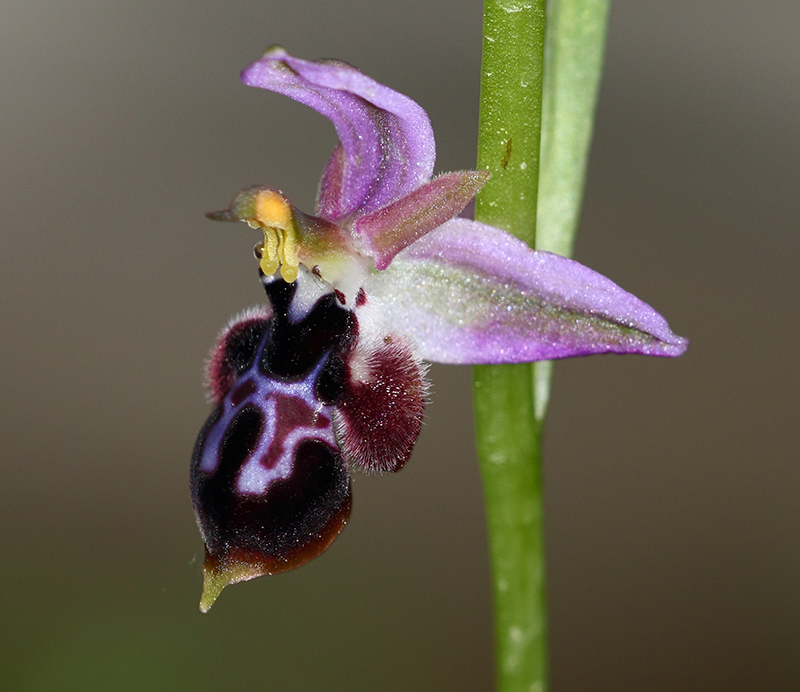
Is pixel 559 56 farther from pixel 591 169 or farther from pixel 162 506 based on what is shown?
pixel 591 169

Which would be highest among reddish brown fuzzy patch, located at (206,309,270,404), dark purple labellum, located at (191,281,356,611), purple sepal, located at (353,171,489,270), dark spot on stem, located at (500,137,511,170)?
dark spot on stem, located at (500,137,511,170)

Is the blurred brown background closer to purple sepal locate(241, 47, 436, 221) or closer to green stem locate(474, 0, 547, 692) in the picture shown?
green stem locate(474, 0, 547, 692)

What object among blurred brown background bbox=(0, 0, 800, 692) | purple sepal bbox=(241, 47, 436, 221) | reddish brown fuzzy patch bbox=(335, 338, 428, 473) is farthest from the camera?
blurred brown background bbox=(0, 0, 800, 692)

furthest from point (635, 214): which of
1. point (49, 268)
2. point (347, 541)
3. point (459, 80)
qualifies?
point (49, 268)

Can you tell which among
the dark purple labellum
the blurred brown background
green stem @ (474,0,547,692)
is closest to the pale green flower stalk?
green stem @ (474,0,547,692)

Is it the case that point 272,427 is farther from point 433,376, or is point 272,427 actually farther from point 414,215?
point 433,376

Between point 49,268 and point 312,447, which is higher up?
point 49,268
